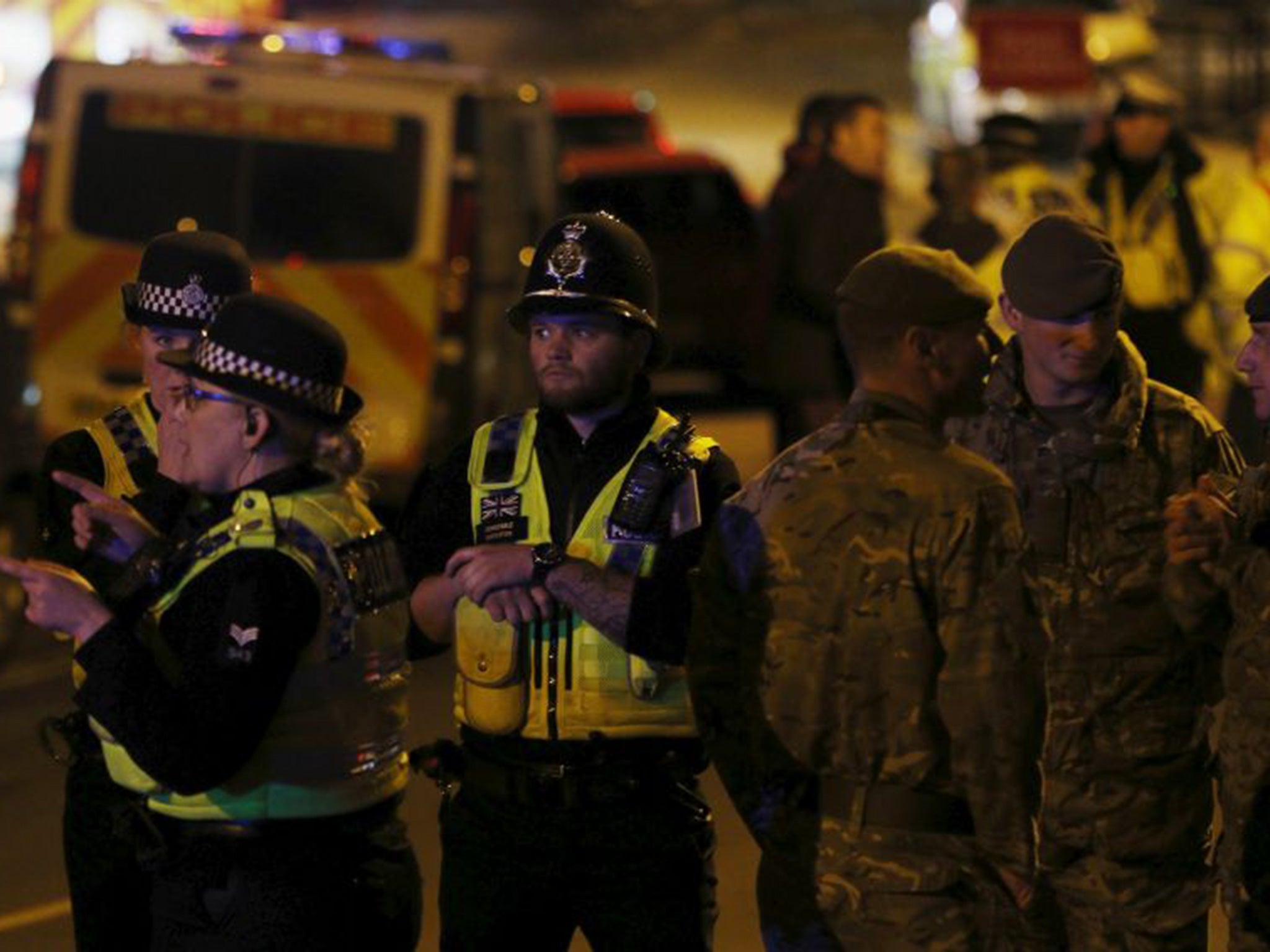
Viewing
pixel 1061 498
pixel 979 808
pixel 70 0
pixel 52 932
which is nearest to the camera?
pixel 979 808

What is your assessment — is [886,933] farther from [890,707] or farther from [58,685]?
[58,685]

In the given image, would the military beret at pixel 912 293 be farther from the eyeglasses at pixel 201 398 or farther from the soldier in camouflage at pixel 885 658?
the eyeglasses at pixel 201 398

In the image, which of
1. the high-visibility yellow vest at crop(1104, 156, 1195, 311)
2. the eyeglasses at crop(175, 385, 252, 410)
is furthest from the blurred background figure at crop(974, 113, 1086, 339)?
the eyeglasses at crop(175, 385, 252, 410)

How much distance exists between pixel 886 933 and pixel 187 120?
27.0 ft

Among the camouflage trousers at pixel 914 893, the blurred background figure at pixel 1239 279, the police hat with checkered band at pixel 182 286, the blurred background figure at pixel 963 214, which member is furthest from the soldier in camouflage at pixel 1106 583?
the blurred background figure at pixel 963 214

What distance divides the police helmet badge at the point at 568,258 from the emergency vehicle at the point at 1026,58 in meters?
7.50

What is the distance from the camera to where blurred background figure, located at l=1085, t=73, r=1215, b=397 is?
1080cm

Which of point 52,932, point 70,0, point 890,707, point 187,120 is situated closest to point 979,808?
point 890,707

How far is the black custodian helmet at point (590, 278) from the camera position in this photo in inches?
206

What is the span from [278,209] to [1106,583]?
7033 mm

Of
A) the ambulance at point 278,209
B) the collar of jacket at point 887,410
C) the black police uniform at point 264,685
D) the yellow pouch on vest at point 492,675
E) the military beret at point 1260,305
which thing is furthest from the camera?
the ambulance at point 278,209

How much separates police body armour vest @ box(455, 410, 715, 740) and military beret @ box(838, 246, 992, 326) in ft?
2.20

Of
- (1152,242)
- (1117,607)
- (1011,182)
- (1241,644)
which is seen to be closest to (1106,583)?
(1117,607)

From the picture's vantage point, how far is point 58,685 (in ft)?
37.0
